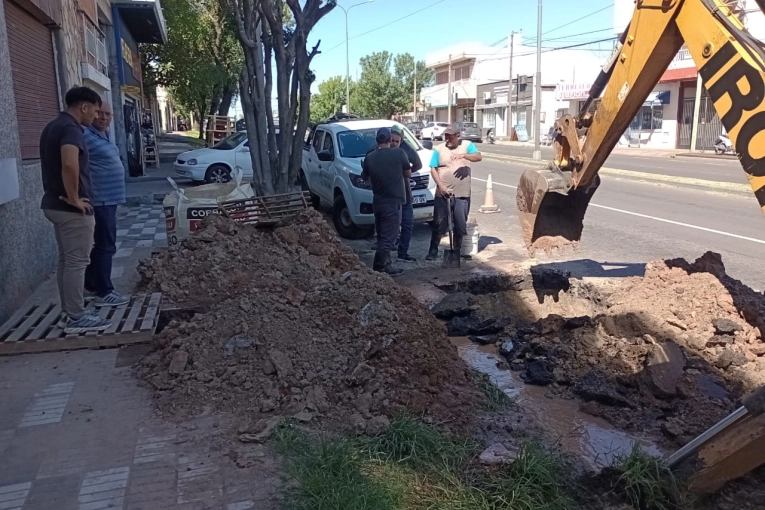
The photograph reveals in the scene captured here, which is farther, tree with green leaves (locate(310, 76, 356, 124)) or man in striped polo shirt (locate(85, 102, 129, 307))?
tree with green leaves (locate(310, 76, 356, 124))

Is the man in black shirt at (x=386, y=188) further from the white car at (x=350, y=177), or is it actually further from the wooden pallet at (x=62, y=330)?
the wooden pallet at (x=62, y=330)

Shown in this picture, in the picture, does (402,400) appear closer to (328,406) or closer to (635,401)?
(328,406)

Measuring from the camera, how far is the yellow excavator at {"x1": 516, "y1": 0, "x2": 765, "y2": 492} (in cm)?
302

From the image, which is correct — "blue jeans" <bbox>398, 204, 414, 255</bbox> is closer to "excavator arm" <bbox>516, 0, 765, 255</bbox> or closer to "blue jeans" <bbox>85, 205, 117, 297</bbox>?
"excavator arm" <bbox>516, 0, 765, 255</bbox>

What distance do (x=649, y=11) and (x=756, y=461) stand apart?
289cm

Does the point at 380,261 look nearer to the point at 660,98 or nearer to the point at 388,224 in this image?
the point at 388,224

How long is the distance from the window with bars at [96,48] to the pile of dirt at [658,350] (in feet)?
38.7

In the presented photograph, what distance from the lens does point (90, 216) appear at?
5.03m

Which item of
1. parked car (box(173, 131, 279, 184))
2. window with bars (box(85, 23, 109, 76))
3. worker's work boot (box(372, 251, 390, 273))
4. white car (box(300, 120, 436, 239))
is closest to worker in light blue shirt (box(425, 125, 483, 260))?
worker's work boot (box(372, 251, 390, 273))

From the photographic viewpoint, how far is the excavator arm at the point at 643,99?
3264 millimetres

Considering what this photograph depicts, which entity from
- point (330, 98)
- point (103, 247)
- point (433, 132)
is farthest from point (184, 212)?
point (330, 98)

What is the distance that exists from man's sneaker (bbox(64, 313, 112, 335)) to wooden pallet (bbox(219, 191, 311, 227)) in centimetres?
236

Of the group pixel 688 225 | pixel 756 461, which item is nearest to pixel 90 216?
pixel 756 461

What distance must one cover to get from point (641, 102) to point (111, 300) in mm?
4919
